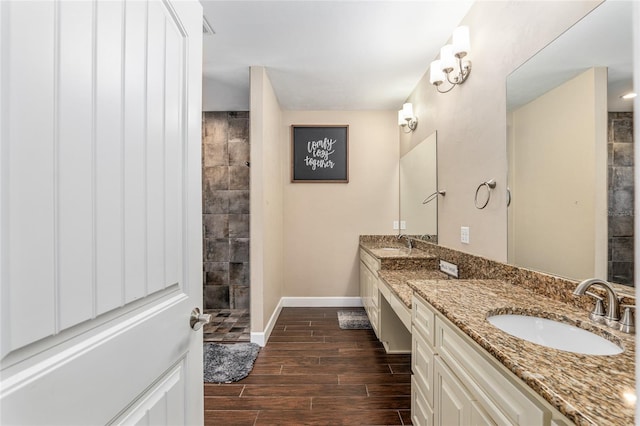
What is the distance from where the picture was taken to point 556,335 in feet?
3.45

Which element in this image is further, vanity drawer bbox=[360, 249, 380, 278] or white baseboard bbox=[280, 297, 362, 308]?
white baseboard bbox=[280, 297, 362, 308]

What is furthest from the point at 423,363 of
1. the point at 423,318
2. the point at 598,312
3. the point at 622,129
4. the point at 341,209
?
the point at 341,209

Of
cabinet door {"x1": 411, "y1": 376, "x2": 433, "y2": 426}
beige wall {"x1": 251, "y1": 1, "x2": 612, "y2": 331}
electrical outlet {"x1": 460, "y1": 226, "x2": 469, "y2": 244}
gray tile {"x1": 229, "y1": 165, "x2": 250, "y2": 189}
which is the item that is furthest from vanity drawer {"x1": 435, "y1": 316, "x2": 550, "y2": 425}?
gray tile {"x1": 229, "y1": 165, "x2": 250, "y2": 189}

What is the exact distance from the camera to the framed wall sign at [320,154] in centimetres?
379

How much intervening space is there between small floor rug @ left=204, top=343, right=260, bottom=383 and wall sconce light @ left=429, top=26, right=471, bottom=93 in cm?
267

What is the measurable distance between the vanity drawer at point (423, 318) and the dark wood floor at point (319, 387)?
2.23 ft

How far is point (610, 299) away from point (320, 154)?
125 inches

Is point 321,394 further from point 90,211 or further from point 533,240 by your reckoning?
point 90,211

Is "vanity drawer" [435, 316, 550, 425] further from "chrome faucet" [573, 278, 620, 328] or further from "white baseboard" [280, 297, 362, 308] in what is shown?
"white baseboard" [280, 297, 362, 308]

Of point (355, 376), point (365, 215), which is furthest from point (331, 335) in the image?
point (365, 215)

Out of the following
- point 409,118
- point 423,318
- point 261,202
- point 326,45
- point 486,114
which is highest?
point 326,45

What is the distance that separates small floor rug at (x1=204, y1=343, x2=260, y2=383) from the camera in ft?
7.02

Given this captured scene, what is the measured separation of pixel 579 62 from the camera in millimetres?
1155

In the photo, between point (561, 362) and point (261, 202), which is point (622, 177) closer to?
point (561, 362)
